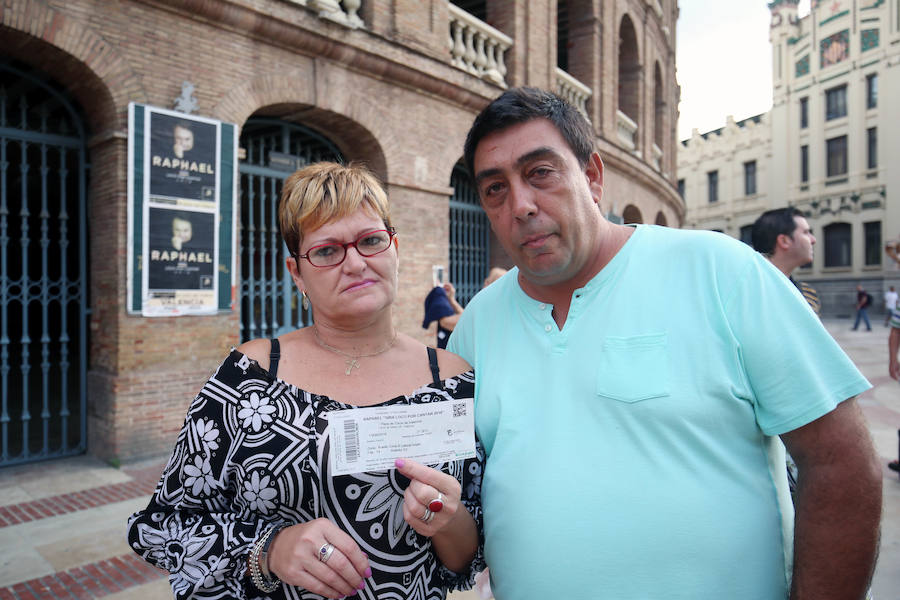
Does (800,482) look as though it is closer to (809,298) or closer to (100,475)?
(809,298)

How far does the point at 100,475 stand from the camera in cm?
589

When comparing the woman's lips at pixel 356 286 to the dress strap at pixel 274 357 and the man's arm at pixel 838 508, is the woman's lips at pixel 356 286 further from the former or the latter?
the man's arm at pixel 838 508

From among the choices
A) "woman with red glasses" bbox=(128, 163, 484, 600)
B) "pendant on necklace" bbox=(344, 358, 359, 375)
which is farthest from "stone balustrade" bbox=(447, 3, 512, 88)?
"pendant on necklace" bbox=(344, 358, 359, 375)

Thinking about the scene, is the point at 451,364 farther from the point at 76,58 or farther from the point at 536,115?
the point at 76,58

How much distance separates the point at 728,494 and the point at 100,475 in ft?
20.7

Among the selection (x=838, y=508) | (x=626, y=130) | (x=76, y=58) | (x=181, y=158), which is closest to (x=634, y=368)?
(x=838, y=508)

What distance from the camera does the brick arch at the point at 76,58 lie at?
543 centimetres

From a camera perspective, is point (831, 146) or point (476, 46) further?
point (831, 146)

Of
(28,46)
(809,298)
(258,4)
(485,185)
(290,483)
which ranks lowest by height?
(290,483)

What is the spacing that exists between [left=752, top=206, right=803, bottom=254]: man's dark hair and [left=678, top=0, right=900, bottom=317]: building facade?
3110cm

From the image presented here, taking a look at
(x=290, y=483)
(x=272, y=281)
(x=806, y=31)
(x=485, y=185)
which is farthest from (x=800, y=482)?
(x=806, y=31)

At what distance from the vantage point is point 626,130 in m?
15.4

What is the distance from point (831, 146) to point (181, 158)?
121 feet

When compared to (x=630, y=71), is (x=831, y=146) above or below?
above
